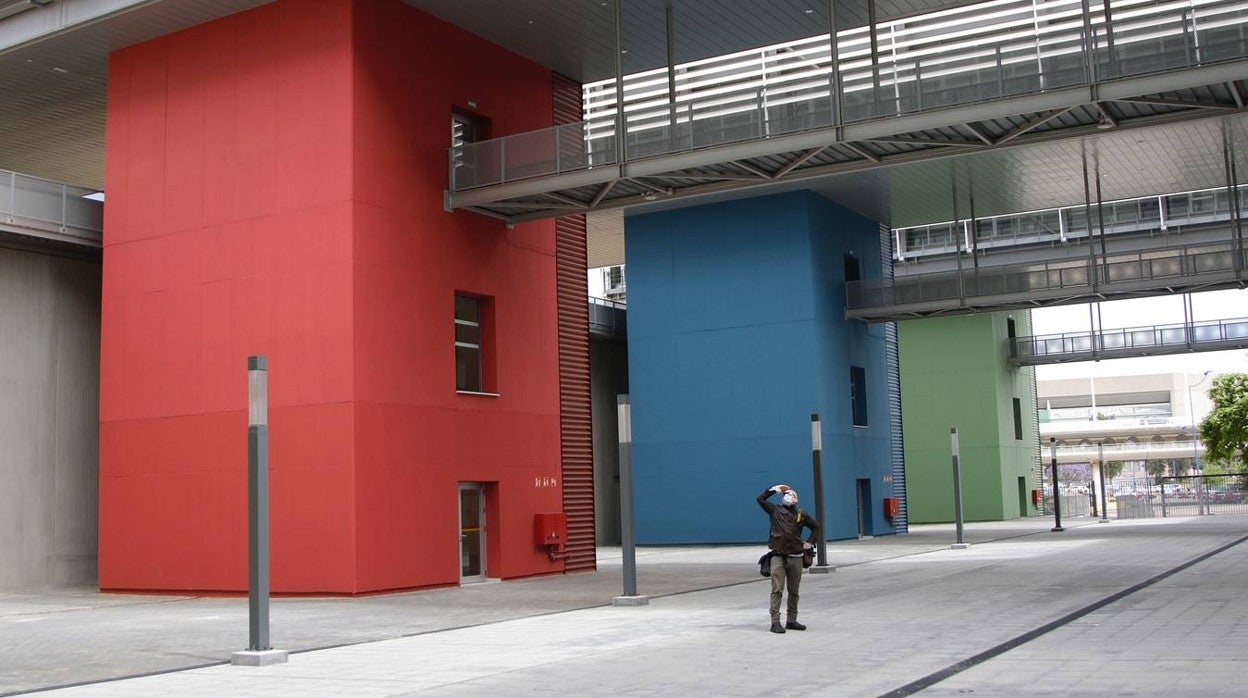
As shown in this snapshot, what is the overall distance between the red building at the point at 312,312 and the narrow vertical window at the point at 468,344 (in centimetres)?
4

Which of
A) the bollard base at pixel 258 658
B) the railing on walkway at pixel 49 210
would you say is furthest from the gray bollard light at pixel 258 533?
the railing on walkway at pixel 49 210

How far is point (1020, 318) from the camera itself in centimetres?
5594

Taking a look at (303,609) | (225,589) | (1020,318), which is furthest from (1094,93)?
(1020,318)

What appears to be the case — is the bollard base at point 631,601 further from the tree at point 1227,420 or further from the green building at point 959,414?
the tree at point 1227,420

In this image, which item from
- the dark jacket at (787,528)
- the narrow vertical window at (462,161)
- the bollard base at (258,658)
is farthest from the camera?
the narrow vertical window at (462,161)

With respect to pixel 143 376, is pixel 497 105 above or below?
above

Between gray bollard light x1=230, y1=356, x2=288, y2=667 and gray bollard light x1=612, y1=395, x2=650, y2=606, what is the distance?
6.15m

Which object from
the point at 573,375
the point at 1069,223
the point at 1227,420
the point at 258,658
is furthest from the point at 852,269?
the point at 1227,420

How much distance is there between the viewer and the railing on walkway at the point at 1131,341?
4269 cm

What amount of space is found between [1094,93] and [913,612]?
331 inches

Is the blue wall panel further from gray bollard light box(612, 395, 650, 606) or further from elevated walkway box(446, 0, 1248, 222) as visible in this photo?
gray bollard light box(612, 395, 650, 606)

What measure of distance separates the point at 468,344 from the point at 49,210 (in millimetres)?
8503

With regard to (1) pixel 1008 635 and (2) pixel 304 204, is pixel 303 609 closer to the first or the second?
(2) pixel 304 204

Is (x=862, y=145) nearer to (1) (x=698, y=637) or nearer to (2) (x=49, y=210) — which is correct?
(1) (x=698, y=637)
